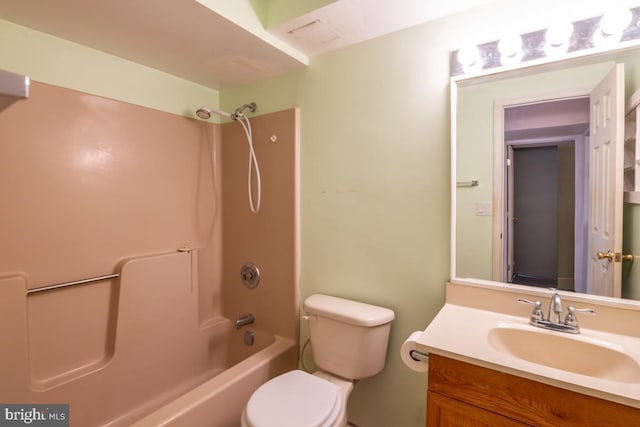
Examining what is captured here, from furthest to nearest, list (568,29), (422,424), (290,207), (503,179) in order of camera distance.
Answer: (290,207) < (422,424) < (503,179) < (568,29)

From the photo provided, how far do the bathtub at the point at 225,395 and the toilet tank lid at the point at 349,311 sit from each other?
370 millimetres

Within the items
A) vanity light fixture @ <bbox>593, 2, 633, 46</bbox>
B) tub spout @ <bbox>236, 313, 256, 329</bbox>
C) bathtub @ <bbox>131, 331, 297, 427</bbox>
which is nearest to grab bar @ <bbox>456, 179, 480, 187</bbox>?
vanity light fixture @ <bbox>593, 2, 633, 46</bbox>

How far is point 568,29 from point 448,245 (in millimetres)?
915

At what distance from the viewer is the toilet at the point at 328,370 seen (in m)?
1.15

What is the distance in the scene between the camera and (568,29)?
1115 millimetres

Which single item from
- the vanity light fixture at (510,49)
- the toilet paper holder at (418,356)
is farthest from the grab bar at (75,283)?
the vanity light fixture at (510,49)

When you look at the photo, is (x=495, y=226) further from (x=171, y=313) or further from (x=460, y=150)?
(x=171, y=313)

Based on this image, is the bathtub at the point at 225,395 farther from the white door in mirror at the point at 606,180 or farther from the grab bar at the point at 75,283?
the white door in mirror at the point at 606,180

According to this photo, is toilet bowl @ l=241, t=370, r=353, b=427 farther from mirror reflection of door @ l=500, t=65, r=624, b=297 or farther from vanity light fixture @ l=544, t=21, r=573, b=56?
vanity light fixture @ l=544, t=21, r=573, b=56

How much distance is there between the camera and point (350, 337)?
1435mm

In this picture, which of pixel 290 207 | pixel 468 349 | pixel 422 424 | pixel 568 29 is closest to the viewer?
pixel 468 349

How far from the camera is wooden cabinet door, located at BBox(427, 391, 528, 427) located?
2.88 ft

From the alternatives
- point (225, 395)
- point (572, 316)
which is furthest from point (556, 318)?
point (225, 395)

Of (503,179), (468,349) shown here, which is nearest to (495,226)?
(503,179)
